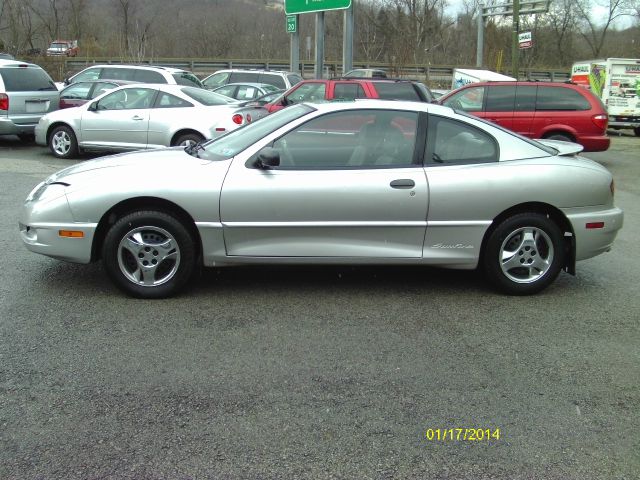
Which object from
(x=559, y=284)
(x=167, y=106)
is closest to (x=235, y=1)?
(x=167, y=106)

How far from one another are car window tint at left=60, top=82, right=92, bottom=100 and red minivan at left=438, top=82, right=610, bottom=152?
820 cm

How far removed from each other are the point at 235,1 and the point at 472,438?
215ft

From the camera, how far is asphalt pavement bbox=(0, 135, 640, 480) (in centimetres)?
296

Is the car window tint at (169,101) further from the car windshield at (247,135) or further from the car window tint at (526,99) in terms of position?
the car window tint at (526,99)

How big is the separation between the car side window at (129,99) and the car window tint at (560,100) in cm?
776

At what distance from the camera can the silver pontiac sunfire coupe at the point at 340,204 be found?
4.80 metres

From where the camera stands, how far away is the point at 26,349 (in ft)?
13.1

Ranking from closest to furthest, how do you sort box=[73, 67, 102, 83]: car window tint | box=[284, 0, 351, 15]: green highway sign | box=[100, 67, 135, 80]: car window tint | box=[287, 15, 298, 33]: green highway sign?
box=[100, 67, 135, 80]: car window tint, box=[73, 67, 102, 83]: car window tint, box=[284, 0, 351, 15]: green highway sign, box=[287, 15, 298, 33]: green highway sign

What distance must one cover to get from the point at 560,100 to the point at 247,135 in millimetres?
9755

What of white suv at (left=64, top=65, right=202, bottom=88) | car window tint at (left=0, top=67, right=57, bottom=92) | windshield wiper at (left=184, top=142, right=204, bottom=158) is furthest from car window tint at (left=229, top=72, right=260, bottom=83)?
windshield wiper at (left=184, top=142, right=204, bottom=158)

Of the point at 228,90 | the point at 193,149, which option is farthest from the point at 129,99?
the point at 193,149
